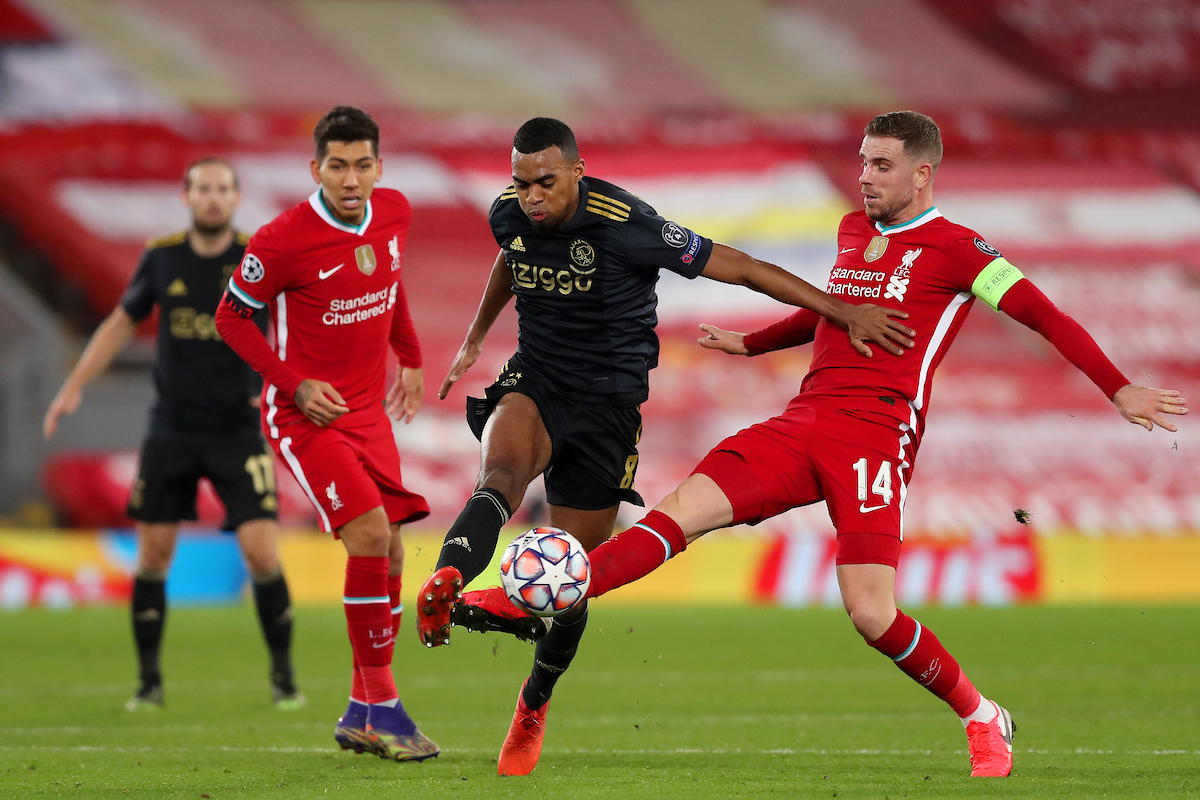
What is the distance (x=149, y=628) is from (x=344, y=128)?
11.4 feet

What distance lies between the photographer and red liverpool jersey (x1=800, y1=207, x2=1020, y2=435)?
5.22m

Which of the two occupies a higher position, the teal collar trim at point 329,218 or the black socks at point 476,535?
the teal collar trim at point 329,218

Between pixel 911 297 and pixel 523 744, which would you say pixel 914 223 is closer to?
pixel 911 297

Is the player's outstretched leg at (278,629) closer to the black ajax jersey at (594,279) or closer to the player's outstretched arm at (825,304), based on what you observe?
the black ajax jersey at (594,279)

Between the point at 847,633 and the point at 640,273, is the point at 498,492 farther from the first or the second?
the point at 847,633

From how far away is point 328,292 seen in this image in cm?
581

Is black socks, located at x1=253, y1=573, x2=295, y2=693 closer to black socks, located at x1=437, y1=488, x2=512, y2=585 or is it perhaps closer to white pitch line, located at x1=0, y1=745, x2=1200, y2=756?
white pitch line, located at x1=0, y1=745, x2=1200, y2=756

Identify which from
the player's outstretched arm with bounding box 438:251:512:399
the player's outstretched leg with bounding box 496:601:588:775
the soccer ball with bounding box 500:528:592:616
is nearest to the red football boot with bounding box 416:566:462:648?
the soccer ball with bounding box 500:528:592:616

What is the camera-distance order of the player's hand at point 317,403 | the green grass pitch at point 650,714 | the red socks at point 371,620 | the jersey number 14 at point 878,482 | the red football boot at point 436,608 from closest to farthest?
1. the red football boot at point 436,608
2. the green grass pitch at point 650,714
3. the jersey number 14 at point 878,482
4. the player's hand at point 317,403
5. the red socks at point 371,620

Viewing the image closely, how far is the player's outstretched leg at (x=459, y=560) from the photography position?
15.0ft

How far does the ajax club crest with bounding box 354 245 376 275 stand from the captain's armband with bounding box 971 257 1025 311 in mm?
2421

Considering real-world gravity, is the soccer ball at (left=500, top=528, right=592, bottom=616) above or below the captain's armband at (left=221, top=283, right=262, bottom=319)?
below

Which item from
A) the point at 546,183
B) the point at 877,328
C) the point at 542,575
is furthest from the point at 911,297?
the point at 542,575

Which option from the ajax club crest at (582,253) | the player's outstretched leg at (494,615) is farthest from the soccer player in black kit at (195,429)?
the player's outstretched leg at (494,615)
